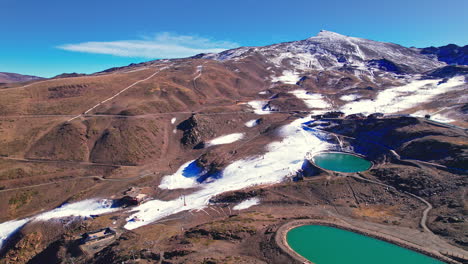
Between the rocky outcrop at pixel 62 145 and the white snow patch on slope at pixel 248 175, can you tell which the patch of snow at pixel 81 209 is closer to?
the white snow patch on slope at pixel 248 175

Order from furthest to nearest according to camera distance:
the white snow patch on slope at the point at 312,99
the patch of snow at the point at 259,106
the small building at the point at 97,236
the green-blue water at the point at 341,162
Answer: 1. the white snow patch on slope at the point at 312,99
2. the patch of snow at the point at 259,106
3. the green-blue water at the point at 341,162
4. the small building at the point at 97,236

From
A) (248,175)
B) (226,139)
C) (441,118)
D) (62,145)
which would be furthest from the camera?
(226,139)

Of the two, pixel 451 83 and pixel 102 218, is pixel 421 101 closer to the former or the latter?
pixel 451 83

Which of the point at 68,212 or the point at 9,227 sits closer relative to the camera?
the point at 9,227

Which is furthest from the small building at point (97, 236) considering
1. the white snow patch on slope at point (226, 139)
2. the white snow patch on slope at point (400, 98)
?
the white snow patch on slope at point (400, 98)

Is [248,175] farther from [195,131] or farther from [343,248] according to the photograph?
[195,131]

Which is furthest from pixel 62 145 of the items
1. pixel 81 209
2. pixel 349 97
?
pixel 349 97
